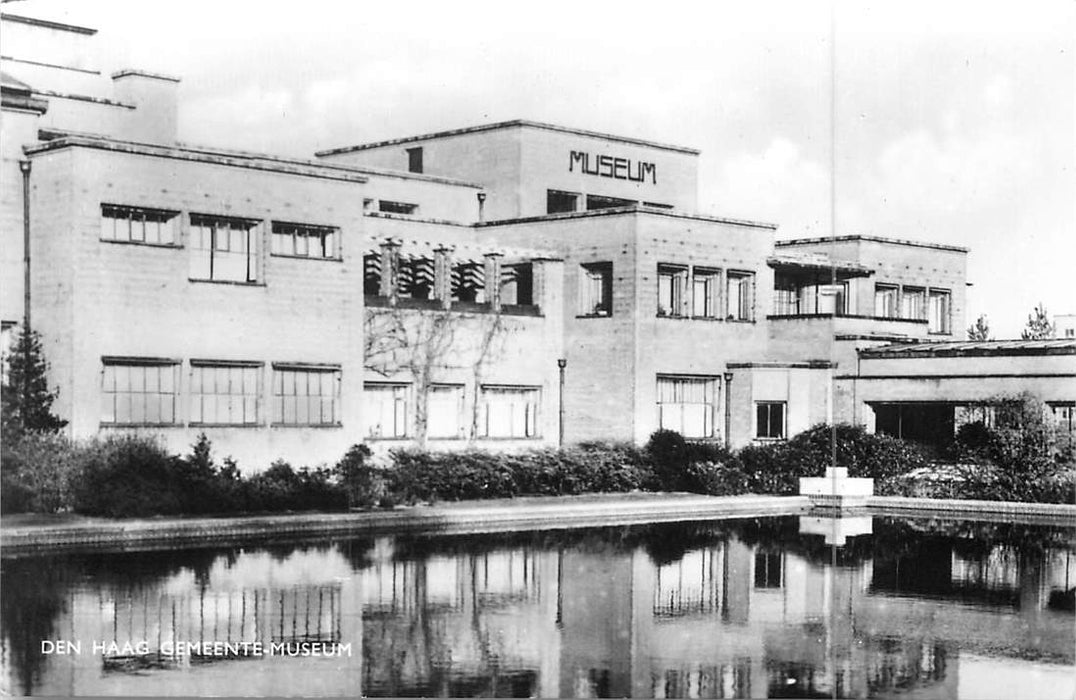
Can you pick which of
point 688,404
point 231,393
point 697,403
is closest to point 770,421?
point 697,403

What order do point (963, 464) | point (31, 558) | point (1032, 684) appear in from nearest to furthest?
point (1032, 684)
point (31, 558)
point (963, 464)

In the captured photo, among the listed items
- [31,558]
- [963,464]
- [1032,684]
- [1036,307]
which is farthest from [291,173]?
[1036,307]

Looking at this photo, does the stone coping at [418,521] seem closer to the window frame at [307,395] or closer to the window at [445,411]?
the window frame at [307,395]

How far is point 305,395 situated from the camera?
34.4 metres

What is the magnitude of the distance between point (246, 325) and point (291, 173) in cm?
356

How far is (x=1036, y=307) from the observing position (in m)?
55.5

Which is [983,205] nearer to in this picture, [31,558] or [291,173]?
[291,173]

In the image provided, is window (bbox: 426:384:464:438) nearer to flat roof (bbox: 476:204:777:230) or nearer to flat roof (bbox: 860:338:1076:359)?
flat roof (bbox: 476:204:777:230)

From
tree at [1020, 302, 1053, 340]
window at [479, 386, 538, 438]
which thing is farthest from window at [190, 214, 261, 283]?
tree at [1020, 302, 1053, 340]

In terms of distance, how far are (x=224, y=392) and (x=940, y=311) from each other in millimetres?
27724

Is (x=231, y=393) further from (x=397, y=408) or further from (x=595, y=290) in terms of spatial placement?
(x=595, y=290)

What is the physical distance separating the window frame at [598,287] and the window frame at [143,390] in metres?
13.2

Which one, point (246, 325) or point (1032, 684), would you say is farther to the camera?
point (246, 325)

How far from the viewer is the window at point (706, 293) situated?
42406mm
